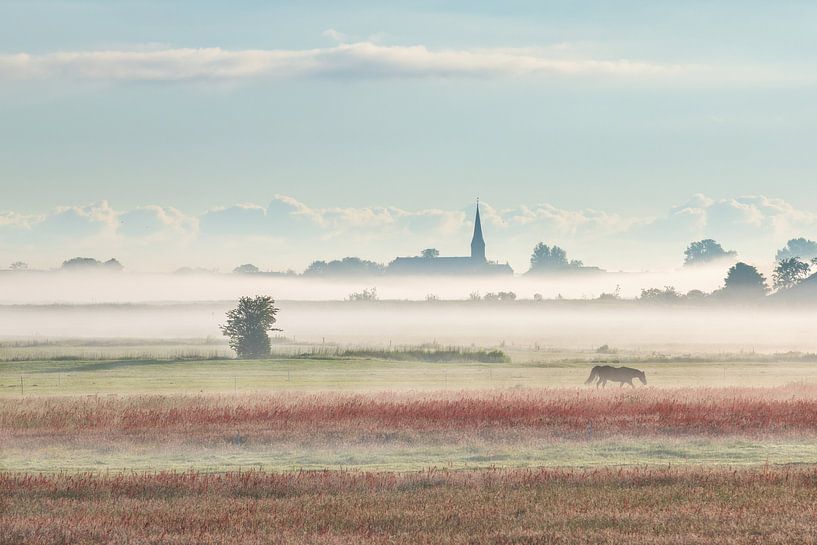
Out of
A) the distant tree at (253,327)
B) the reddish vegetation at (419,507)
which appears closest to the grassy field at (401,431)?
the reddish vegetation at (419,507)

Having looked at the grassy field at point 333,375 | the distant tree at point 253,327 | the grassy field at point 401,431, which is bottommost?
the grassy field at point 401,431

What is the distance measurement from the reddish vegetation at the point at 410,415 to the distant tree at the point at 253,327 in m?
54.1

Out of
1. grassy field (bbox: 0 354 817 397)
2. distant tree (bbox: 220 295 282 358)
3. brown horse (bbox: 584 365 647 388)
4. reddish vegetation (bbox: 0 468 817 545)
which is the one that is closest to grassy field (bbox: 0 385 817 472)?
reddish vegetation (bbox: 0 468 817 545)

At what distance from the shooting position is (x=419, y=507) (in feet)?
74.8

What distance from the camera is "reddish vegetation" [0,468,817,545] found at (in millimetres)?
20234

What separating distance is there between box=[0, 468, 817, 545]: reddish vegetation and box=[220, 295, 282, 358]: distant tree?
76986 mm

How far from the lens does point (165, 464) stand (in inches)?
1230

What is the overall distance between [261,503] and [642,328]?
14104cm

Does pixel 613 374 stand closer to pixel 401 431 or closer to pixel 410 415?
pixel 410 415

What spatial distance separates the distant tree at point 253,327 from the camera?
342 feet

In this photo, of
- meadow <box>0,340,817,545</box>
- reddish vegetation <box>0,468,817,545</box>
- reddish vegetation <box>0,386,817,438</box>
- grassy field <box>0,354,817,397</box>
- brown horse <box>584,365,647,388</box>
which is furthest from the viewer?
brown horse <box>584,365,647,388</box>

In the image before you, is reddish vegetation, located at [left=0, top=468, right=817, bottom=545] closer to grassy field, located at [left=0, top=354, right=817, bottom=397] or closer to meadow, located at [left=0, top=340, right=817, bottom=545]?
meadow, located at [left=0, top=340, right=817, bottom=545]

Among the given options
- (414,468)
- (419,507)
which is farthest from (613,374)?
(419,507)

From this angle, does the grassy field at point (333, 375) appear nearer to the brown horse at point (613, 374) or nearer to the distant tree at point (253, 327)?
the brown horse at point (613, 374)
